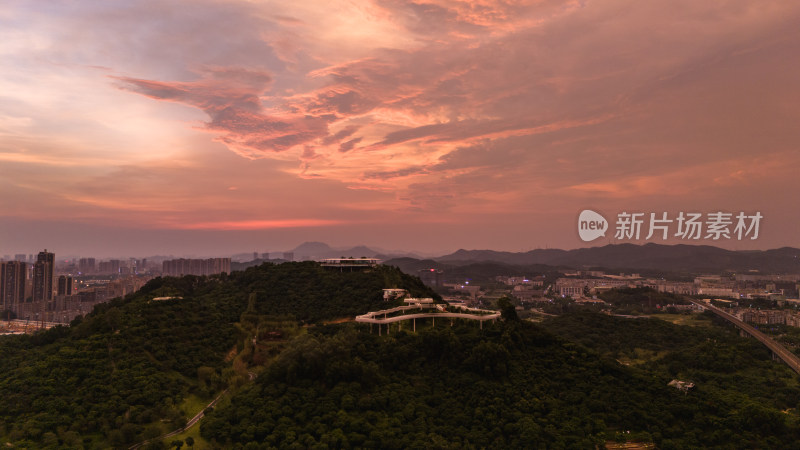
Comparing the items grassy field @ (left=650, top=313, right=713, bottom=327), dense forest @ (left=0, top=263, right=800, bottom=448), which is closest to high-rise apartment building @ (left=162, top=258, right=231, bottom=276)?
dense forest @ (left=0, top=263, right=800, bottom=448)

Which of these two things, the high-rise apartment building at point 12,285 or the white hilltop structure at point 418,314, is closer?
the white hilltop structure at point 418,314

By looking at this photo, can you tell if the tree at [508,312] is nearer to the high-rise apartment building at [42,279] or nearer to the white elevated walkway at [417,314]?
the white elevated walkway at [417,314]

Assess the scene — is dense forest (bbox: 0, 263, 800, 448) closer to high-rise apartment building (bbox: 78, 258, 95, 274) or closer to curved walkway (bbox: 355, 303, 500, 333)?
curved walkway (bbox: 355, 303, 500, 333)

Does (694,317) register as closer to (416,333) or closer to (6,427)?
(416,333)

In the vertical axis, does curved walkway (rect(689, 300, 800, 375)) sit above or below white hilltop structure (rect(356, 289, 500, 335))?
below

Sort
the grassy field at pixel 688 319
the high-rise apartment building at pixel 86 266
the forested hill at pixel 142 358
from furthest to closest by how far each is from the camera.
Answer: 1. the high-rise apartment building at pixel 86 266
2. the grassy field at pixel 688 319
3. the forested hill at pixel 142 358

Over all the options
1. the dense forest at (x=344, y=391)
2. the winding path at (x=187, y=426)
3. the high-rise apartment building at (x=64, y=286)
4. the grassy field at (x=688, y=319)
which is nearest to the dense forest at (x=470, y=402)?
the dense forest at (x=344, y=391)

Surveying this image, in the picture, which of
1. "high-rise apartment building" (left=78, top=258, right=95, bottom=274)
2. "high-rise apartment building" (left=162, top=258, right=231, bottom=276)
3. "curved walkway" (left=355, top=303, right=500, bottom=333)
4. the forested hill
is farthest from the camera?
"high-rise apartment building" (left=78, top=258, right=95, bottom=274)

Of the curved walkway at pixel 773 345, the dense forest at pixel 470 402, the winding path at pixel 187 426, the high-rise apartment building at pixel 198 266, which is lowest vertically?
the curved walkway at pixel 773 345
